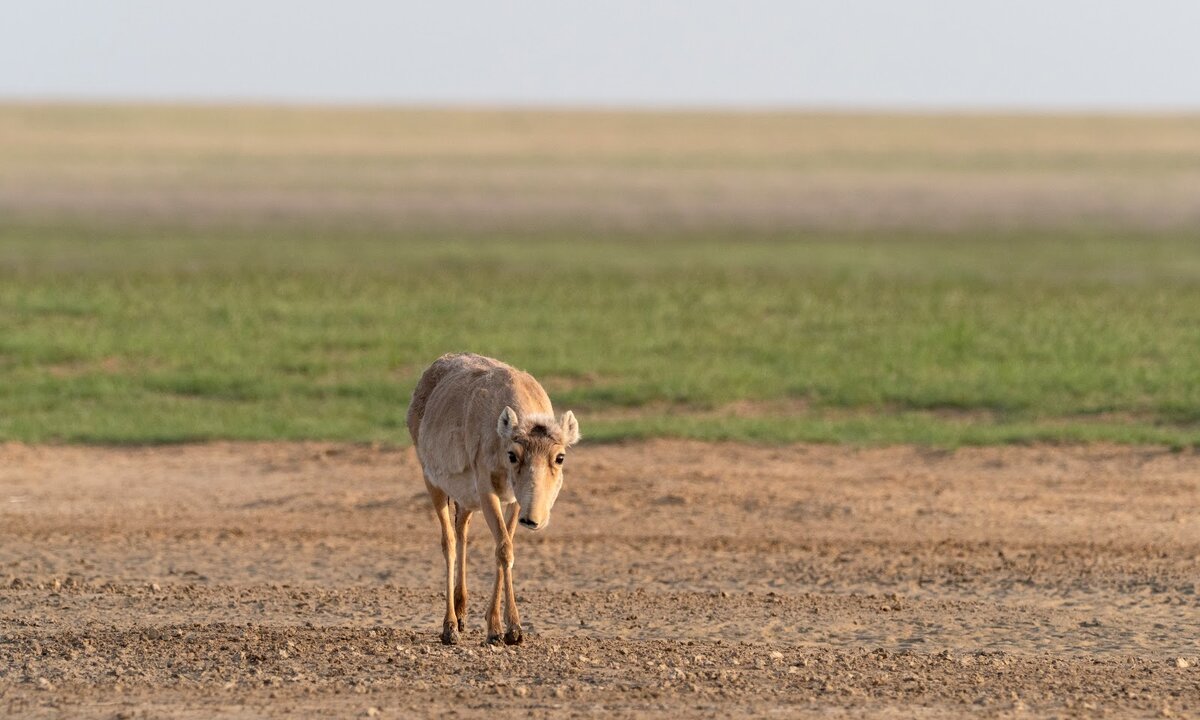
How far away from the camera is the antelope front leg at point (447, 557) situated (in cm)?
1032

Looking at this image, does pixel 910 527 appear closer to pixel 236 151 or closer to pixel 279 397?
pixel 279 397

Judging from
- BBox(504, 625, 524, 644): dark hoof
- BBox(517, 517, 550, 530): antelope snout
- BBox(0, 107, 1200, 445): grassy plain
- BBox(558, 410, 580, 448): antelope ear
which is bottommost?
BBox(0, 107, 1200, 445): grassy plain

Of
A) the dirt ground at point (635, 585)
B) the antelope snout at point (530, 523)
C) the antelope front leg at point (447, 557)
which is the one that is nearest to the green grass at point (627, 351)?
the dirt ground at point (635, 585)

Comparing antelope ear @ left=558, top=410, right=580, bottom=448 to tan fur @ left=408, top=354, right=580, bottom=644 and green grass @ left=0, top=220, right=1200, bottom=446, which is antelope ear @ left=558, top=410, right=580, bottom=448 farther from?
green grass @ left=0, top=220, right=1200, bottom=446

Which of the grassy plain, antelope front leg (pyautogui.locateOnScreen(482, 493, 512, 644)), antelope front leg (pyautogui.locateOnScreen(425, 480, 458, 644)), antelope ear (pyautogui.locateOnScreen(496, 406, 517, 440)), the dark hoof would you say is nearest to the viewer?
antelope ear (pyautogui.locateOnScreen(496, 406, 517, 440))

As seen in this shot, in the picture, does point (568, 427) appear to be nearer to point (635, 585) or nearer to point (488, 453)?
point (488, 453)

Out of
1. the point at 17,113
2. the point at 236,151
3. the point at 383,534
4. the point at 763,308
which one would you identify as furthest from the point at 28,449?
the point at 17,113

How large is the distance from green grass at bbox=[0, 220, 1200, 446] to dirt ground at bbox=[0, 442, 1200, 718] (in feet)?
4.35

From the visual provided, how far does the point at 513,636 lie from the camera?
10016mm

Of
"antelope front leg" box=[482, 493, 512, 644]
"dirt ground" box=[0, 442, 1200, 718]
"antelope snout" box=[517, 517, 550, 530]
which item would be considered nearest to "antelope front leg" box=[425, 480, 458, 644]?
"dirt ground" box=[0, 442, 1200, 718]

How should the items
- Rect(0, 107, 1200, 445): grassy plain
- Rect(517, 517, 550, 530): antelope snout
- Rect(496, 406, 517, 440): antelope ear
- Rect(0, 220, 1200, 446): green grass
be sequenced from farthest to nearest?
1. Rect(0, 107, 1200, 445): grassy plain
2. Rect(0, 220, 1200, 446): green grass
3. Rect(496, 406, 517, 440): antelope ear
4. Rect(517, 517, 550, 530): antelope snout

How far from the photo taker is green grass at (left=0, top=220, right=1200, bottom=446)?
61.9ft

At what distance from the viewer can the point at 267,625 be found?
1066 centimetres

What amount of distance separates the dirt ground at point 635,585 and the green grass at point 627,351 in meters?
1.33
